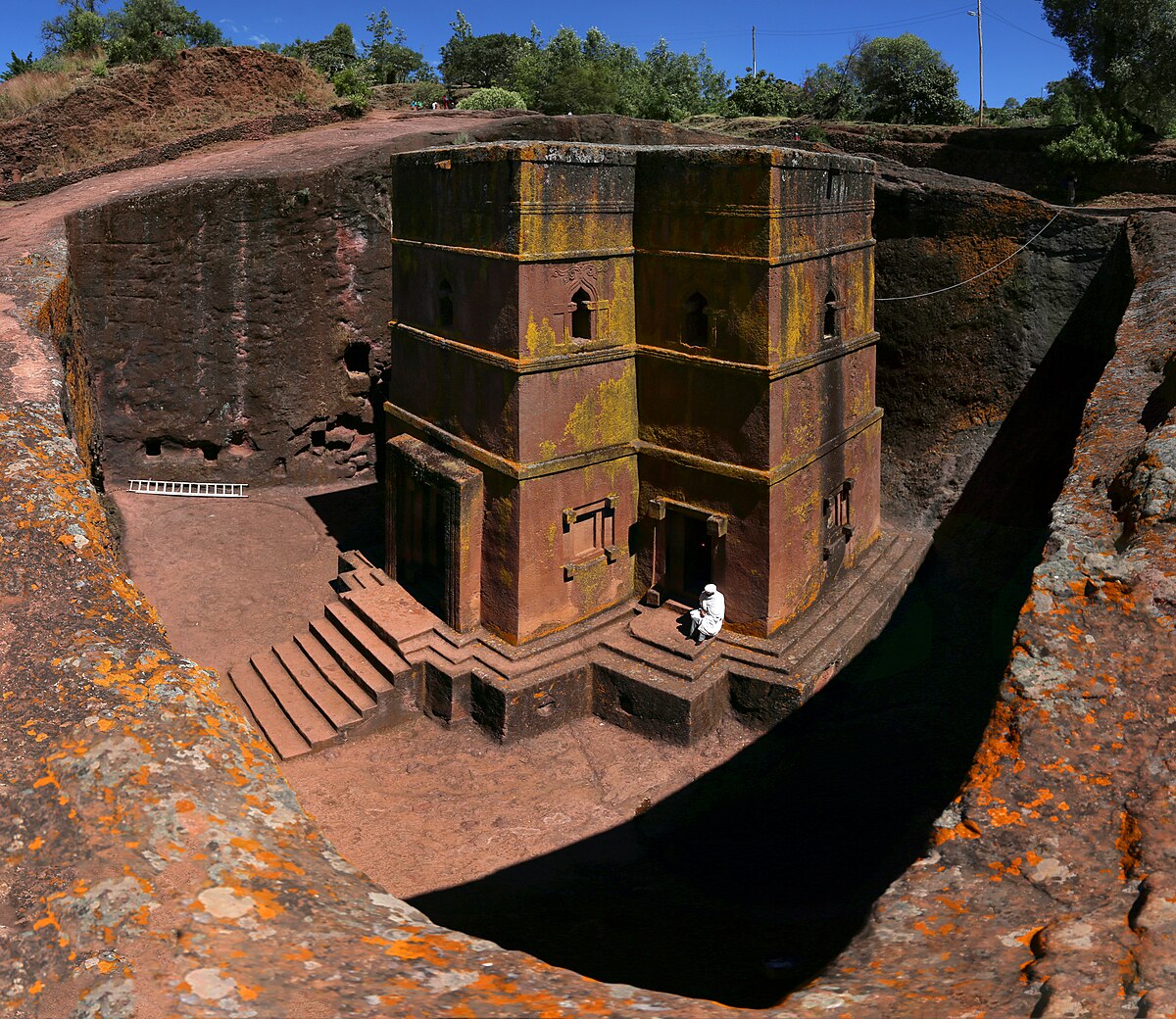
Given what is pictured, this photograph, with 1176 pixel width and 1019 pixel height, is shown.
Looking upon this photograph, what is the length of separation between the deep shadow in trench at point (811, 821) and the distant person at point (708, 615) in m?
1.40

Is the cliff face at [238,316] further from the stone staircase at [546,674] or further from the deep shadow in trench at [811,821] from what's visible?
the deep shadow in trench at [811,821]

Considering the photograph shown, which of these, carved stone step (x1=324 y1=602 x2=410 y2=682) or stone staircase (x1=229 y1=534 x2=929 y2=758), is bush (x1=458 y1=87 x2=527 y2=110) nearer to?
carved stone step (x1=324 y1=602 x2=410 y2=682)

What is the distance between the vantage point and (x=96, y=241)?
17.0 m

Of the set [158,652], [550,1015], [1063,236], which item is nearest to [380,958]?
[550,1015]

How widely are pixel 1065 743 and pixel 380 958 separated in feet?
8.79

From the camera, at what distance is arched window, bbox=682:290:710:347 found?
1251cm

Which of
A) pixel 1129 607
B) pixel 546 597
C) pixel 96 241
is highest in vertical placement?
pixel 96 241

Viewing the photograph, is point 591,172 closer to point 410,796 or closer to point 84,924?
point 410,796

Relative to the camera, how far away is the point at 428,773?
12.0m

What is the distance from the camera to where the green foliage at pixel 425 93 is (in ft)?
99.0

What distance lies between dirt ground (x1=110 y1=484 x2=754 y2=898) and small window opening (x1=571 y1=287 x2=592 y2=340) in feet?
15.5

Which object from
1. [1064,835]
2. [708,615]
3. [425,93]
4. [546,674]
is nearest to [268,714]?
[546,674]

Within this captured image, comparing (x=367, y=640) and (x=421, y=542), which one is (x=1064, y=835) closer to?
(x=367, y=640)

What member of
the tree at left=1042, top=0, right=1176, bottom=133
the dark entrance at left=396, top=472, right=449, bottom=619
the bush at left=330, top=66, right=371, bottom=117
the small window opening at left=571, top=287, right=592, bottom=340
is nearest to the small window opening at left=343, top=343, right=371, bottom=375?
the dark entrance at left=396, top=472, right=449, bottom=619
